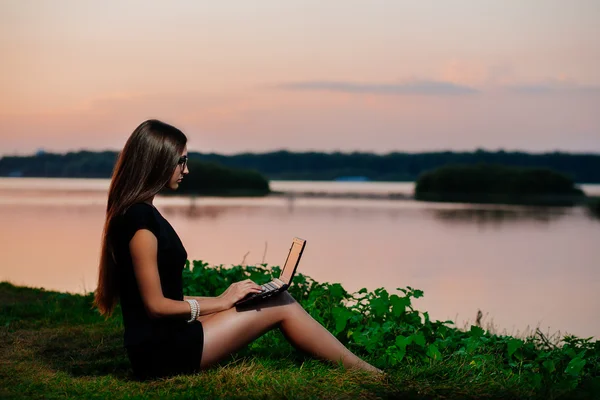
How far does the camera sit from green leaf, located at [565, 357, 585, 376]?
16.1 feet

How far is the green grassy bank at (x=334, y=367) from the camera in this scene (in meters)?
4.42

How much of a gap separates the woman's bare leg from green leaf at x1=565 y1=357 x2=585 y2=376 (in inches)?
59.2

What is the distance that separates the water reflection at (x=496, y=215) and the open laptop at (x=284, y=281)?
2179cm

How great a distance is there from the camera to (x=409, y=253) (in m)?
16.7

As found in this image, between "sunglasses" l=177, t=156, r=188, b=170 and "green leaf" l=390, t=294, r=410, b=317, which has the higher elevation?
"sunglasses" l=177, t=156, r=188, b=170

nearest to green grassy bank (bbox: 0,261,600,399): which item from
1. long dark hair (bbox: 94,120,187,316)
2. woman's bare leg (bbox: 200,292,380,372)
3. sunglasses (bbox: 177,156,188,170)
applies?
woman's bare leg (bbox: 200,292,380,372)

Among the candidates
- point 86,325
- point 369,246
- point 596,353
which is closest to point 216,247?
point 369,246

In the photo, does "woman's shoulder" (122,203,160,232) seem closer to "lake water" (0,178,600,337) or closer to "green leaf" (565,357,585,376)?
"green leaf" (565,357,585,376)

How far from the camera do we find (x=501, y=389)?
4520 millimetres

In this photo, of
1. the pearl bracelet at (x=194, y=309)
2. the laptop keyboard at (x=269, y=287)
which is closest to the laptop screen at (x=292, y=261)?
the laptop keyboard at (x=269, y=287)

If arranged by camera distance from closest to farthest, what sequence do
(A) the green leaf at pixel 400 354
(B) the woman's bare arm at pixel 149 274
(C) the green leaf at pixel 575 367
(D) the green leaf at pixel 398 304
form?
(B) the woman's bare arm at pixel 149 274
(C) the green leaf at pixel 575 367
(A) the green leaf at pixel 400 354
(D) the green leaf at pixel 398 304

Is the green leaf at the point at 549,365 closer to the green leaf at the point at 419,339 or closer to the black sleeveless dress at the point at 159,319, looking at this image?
the green leaf at the point at 419,339

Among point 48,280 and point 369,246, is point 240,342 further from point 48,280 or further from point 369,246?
point 369,246

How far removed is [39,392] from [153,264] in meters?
1.46
